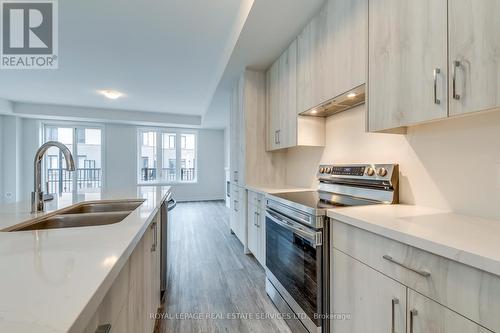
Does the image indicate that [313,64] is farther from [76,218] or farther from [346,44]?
[76,218]

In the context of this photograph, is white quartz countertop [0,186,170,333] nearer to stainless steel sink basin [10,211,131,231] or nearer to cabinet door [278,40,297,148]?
stainless steel sink basin [10,211,131,231]

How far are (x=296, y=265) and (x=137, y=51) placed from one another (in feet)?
9.81

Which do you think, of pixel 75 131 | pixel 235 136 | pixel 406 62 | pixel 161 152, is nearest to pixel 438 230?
pixel 406 62

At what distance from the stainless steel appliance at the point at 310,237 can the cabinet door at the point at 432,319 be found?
478mm

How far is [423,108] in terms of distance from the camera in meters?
1.04

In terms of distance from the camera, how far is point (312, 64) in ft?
6.14

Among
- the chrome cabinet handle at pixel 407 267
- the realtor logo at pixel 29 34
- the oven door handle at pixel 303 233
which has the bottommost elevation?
the oven door handle at pixel 303 233

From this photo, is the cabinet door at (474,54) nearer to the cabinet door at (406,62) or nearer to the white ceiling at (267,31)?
the cabinet door at (406,62)

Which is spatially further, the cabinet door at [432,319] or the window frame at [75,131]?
the window frame at [75,131]

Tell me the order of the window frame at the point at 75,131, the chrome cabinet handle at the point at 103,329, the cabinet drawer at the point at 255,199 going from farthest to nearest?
the window frame at the point at 75,131 < the cabinet drawer at the point at 255,199 < the chrome cabinet handle at the point at 103,329

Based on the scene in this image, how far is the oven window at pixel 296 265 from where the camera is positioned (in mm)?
1307

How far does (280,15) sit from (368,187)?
1.54 m

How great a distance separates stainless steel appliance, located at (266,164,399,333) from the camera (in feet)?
4.18

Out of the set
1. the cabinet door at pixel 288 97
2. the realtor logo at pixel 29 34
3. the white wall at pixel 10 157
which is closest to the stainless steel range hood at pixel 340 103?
the cabinet door at pixel 288 97
